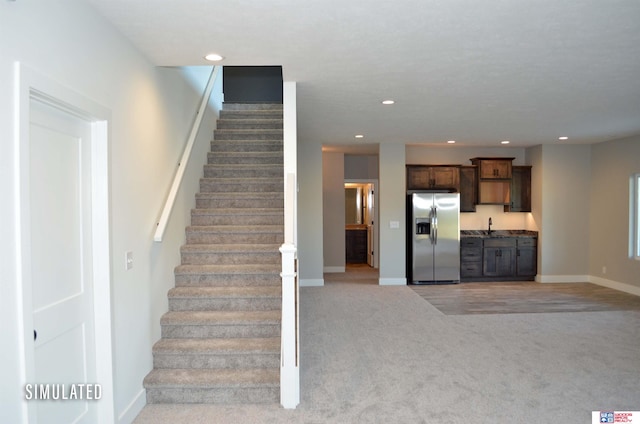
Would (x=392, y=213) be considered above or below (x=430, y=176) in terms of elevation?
below

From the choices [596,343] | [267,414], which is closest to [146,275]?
[267,414]

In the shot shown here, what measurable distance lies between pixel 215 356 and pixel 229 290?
66 cm

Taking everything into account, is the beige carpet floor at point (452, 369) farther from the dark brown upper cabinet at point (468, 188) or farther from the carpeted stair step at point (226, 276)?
the dark brown upper cabinet at point (468, 188)

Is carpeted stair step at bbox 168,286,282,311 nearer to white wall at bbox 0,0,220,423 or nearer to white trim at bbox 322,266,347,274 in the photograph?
white wall at bbox 0,0,220,423

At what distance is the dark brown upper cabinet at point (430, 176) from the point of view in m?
8.05

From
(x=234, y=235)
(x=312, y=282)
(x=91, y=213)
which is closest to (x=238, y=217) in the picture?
(x=234, y=235)

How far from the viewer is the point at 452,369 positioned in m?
3.83

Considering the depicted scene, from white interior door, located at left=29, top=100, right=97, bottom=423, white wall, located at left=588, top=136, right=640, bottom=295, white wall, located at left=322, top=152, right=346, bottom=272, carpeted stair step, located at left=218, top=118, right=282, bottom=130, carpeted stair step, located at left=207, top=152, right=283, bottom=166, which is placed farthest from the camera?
white wall, located at left=322, top=152, right=346, bottom=272

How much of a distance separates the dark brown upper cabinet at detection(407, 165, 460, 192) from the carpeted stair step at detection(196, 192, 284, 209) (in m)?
3.91

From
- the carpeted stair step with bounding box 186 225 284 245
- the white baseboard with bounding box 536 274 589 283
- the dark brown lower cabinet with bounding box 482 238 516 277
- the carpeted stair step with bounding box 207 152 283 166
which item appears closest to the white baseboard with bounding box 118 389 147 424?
the carpeted stair step with bounding box 186 225 284 245

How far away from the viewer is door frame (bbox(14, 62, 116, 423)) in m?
1.79

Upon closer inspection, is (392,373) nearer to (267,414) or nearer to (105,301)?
(267,414)

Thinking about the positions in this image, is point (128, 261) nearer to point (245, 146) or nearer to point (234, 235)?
point (234, 235)

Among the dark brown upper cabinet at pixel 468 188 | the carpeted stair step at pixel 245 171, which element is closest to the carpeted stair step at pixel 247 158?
the carpeted stair step at pixel 245 171
